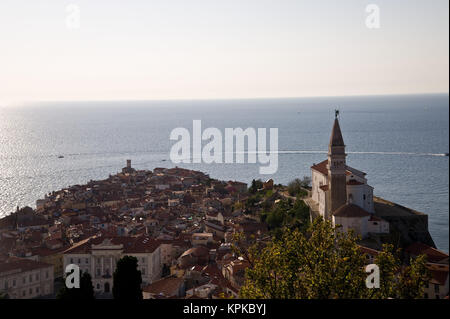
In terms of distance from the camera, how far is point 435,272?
419 inches

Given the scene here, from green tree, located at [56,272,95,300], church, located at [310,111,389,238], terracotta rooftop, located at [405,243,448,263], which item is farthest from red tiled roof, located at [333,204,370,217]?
green tree, located at [56,272,95,300]

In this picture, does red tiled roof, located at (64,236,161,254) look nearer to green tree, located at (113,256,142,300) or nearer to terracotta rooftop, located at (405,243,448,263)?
green tree, located at (113,256,142,300)

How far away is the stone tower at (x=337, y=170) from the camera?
21.5 meters

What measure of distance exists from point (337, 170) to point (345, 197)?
1.31 meters

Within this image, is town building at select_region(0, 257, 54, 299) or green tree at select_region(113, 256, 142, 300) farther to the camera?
town building at select_region(0, 257, 54, 299)

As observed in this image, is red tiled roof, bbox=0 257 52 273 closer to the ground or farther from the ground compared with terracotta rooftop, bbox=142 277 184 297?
farther from the ground

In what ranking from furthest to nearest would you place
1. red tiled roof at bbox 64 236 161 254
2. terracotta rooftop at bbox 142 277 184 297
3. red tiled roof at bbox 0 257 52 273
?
1. red tiled roof at bbox 64 236 161 254
2. red tiled roof at bbox 0 257 52 273
3. terracotta rooftop at bbox 142 277 184 297

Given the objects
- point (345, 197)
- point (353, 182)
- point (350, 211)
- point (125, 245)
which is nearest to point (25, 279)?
point (125, 245)

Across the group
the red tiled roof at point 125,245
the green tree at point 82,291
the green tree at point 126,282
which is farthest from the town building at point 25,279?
the green tree at point 126,282

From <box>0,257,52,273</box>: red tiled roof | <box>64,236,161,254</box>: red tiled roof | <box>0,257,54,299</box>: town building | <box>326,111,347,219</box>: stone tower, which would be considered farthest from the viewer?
<box>326,111,347,219</box>: stone tower

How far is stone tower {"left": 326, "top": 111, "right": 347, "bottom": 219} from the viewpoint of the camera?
2150 cm

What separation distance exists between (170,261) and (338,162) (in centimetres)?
901
